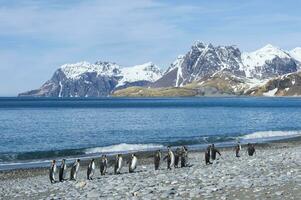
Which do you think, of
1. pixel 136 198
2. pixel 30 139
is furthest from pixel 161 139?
pixel 136 198

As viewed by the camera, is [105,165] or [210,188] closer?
[210,188]

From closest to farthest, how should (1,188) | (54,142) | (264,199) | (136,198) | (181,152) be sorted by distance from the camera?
(264,199), (136,198), (1,188), (181,152), (54,142)

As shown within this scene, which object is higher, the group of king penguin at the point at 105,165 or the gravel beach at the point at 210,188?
the gravel beach at the point at 210,188

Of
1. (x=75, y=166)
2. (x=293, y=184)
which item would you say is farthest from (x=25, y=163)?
(x=293, y=184)

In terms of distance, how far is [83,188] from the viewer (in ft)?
91.7

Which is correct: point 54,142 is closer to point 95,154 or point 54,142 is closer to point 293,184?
point 95,154

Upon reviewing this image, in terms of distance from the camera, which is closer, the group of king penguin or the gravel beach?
the gravel beach

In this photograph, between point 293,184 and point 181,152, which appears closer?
A: point 293,184

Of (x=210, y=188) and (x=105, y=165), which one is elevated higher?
(x=210, y=188)

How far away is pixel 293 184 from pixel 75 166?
1900cm

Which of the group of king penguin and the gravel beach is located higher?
the gravel beach

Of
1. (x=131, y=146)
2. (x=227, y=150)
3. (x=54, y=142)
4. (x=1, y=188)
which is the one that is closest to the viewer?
(x=1, y=188)

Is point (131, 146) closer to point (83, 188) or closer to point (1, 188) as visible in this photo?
point (1, 188)

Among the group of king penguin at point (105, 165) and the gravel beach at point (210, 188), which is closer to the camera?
the gravel beach at point (210, 188)
